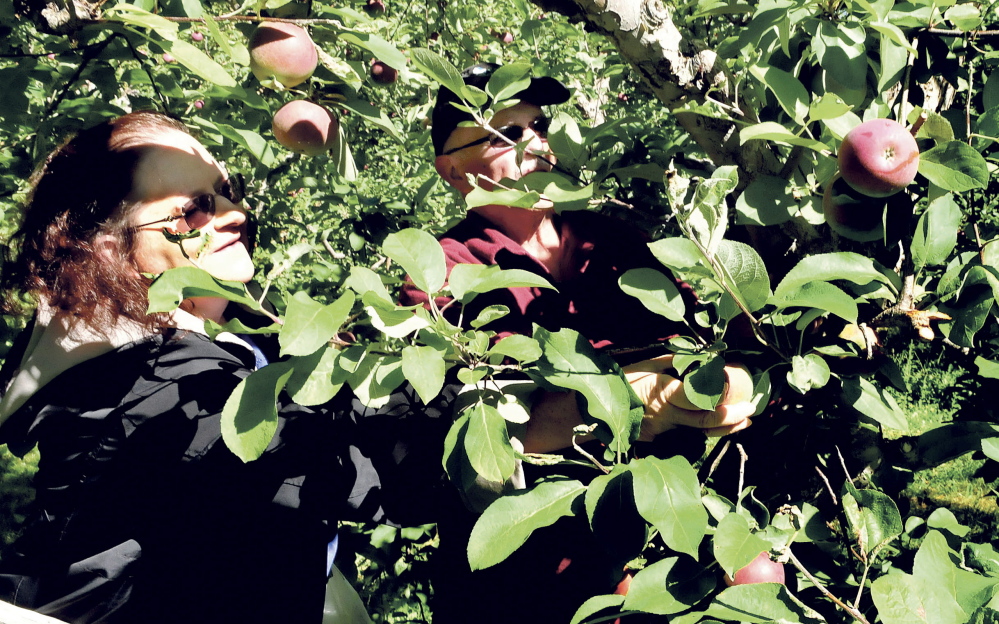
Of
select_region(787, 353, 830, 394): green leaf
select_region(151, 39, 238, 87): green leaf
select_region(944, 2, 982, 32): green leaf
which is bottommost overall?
select_region(787, 353, 830, 394): green leaf

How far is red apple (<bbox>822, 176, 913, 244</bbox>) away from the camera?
86cm

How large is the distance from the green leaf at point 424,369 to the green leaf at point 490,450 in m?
0.07

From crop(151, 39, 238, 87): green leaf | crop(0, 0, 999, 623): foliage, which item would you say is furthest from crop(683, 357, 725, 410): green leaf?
crop(151, 39, 238, 87): green leaf

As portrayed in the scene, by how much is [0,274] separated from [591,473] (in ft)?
3.72

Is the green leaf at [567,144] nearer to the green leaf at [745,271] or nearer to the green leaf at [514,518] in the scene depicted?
the green leaf at [745,271]

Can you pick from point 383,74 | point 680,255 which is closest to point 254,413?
point 680,255

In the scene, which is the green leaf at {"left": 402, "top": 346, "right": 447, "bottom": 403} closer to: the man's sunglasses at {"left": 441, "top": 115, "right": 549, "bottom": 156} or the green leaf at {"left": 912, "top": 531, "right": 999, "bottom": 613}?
the green leaf at {"left": 912, "top": 531, "right": 999, "bottom": 613}

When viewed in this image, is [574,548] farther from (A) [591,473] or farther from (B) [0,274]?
(B) [0,274]

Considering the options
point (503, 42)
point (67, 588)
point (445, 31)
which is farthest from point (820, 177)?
point (503, 42)

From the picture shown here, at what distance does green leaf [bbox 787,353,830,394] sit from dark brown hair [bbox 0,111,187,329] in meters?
0.94

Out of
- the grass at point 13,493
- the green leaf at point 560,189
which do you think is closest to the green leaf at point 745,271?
the green leaf at point 560,189

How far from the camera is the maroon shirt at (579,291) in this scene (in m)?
1.16

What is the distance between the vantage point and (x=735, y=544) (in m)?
0.69

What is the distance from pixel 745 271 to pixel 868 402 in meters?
0.25
